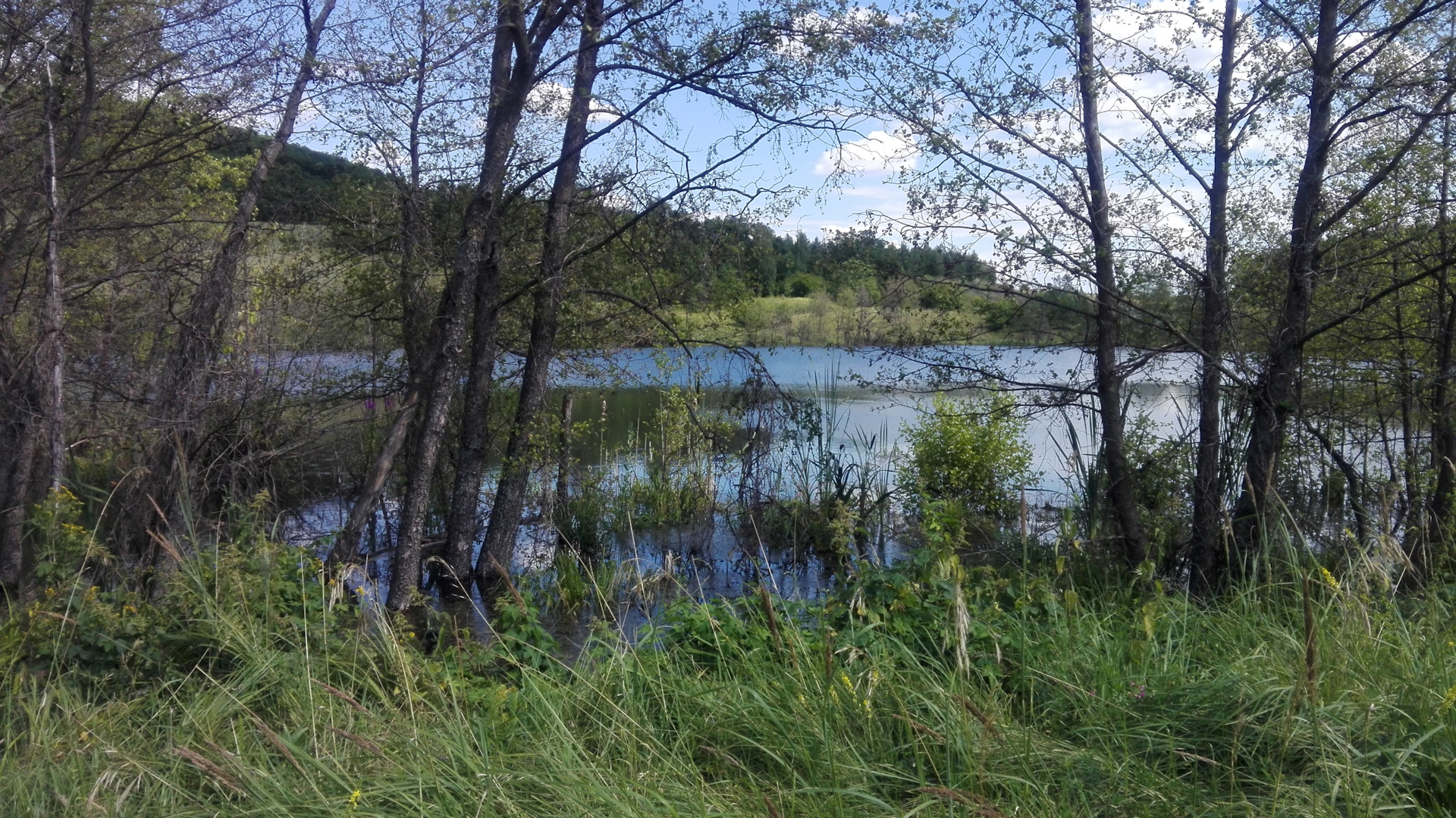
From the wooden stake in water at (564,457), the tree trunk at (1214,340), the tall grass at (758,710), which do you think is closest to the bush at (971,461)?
the wooden stake in water at (564,457)

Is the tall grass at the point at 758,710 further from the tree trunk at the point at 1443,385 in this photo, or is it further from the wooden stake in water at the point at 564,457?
the wooden stake in water at the point at 564,457

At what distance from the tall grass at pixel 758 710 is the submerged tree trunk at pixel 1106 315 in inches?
105

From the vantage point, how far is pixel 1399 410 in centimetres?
853

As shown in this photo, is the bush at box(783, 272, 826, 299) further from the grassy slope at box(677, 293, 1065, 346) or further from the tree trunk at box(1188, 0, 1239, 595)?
the tree trunk at box(1188, 0, 1239, 595)

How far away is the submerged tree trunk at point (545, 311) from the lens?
9047mm

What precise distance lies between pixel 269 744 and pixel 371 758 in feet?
1.91

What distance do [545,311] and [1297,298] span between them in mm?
6150

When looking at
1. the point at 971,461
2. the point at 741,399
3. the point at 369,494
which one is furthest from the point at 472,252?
the point at 971,461

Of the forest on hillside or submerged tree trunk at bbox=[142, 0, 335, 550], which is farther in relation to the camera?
submerged tree trunk at bbox=[142, 0, 335, 550]

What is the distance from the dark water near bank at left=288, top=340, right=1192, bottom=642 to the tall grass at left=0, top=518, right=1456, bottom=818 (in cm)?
192

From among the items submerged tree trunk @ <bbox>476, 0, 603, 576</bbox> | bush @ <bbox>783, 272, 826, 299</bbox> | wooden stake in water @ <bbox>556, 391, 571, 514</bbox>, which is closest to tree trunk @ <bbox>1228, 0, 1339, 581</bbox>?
bush @ <bbox>783, 272, 826, 299</bbox>

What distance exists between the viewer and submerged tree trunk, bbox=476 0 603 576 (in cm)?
905

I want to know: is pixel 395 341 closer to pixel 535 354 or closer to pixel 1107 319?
pixel 535 354

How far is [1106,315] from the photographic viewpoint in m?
7.86
